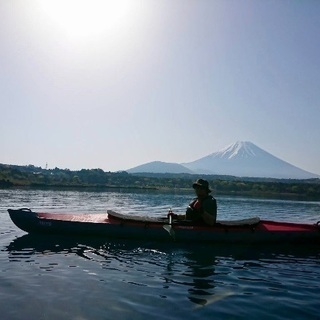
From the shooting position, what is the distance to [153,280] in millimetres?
10789

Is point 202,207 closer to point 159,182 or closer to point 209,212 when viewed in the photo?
point 209,212

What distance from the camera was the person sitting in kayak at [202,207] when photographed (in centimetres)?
1554

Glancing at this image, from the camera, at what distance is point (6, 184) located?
8931cm

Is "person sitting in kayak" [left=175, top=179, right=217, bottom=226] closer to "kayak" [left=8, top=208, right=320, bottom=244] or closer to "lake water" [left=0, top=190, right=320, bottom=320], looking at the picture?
"kayak" [left=8, top=208, right=320, bottom=244]

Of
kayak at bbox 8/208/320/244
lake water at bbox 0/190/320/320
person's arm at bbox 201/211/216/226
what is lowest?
lake water at bbox 0/190/320/320

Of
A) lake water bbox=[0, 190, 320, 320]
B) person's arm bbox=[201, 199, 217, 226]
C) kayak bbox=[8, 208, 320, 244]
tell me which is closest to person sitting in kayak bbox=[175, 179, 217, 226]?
person's arm bbox=[201, 199, 217, 226]

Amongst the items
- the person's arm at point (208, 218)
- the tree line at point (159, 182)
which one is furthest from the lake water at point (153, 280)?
the tree line at point (159, 182)

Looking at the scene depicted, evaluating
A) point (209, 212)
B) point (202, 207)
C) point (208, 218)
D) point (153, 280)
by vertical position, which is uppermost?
point (202, 207)

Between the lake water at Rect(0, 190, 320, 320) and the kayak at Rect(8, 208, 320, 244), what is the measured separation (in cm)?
40

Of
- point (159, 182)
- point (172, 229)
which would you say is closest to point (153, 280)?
point (172, 229)

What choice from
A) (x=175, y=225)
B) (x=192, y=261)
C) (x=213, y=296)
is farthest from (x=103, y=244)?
(x=213, y=296)

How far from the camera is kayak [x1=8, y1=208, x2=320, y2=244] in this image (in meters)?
16.0

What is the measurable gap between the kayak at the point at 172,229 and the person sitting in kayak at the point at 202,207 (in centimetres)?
34

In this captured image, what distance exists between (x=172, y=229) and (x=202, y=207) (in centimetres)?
179
